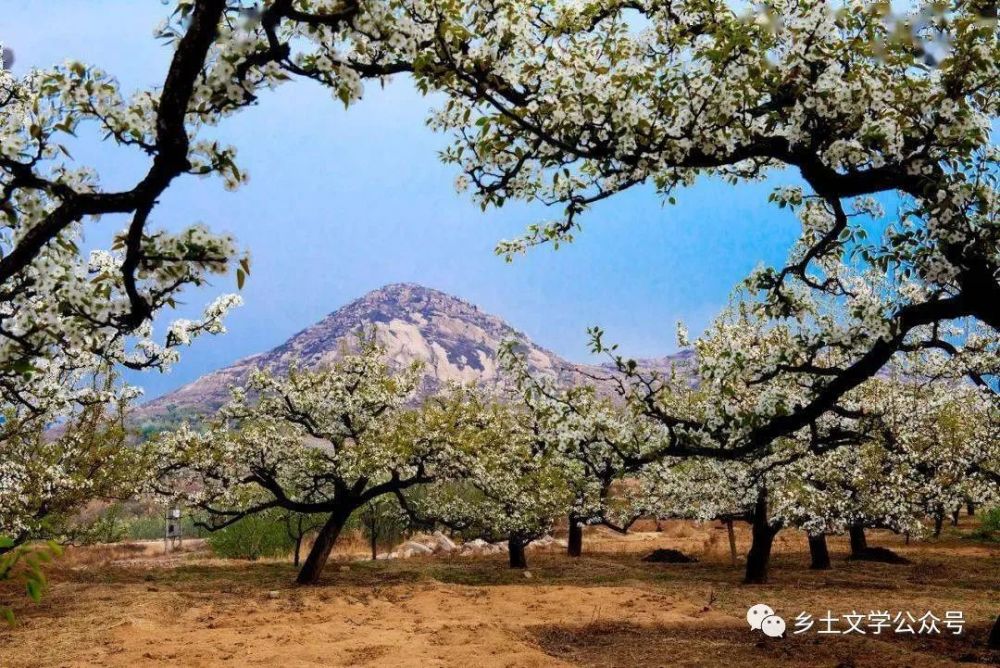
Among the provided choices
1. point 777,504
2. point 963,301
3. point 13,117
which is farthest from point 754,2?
point 777,504

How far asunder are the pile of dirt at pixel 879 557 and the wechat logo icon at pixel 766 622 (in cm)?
1932

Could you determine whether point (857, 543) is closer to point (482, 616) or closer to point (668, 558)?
point (668, 558)

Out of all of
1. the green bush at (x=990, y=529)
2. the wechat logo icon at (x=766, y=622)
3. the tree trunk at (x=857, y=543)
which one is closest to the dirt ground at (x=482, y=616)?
the wechat logo icon at (x=766, y=622)

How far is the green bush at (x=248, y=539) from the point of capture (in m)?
39.9

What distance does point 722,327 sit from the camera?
23047 millimetres

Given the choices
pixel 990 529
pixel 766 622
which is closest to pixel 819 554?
pixel 766 622

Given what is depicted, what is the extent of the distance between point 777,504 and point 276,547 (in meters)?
29.4

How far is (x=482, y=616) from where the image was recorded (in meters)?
17.0

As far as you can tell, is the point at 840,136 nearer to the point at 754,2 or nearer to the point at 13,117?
the point at 754,2

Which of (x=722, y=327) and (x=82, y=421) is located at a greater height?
(x=722, y=327)

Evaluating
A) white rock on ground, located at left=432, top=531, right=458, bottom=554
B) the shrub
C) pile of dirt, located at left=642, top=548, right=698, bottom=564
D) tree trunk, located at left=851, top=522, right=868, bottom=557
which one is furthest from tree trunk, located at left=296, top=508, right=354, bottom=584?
the shrub

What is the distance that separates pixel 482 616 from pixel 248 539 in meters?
27.5

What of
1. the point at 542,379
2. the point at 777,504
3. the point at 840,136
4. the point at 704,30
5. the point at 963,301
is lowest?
the point at 777,504

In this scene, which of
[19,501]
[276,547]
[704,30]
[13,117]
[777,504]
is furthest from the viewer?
[276,547]
